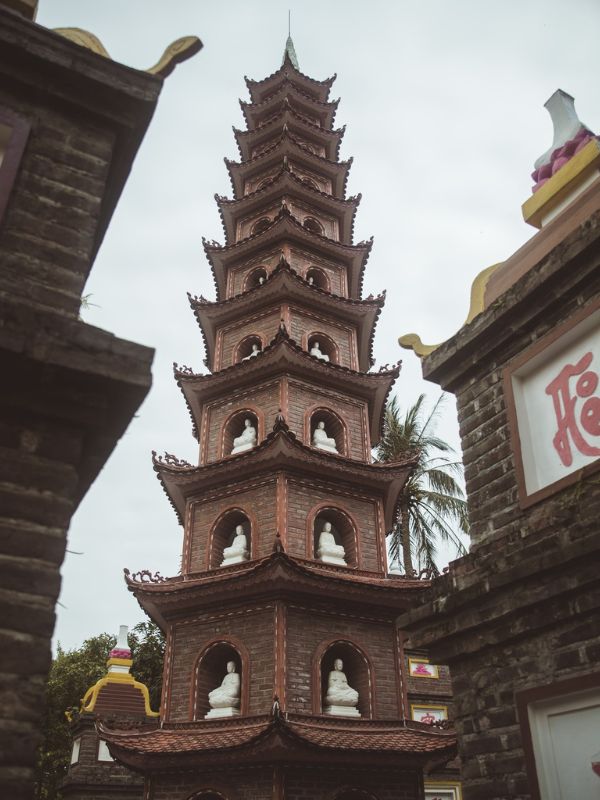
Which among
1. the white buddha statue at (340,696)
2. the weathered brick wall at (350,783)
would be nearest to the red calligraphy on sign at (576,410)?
the weathered brick wall at (350,783)

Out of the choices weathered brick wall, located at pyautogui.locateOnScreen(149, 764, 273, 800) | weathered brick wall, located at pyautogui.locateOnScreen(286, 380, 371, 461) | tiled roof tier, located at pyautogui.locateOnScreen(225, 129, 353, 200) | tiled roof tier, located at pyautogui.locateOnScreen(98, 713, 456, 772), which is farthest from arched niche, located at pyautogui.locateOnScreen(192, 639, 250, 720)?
tiled roof tier, located at pyautogui.locateOnScreen(225, 129, 353, 200)

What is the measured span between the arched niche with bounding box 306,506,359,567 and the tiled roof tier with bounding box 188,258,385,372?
494 centimetres

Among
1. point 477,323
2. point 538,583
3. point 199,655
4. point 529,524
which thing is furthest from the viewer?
point 199,655

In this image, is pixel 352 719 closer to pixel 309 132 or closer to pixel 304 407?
pixel 304 407

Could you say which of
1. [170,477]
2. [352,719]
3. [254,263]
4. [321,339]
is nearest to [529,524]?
[352,719]

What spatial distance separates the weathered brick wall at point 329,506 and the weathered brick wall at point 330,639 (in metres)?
1.18

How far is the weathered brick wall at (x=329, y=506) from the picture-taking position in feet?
44.2

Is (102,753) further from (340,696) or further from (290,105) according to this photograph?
(290,105)

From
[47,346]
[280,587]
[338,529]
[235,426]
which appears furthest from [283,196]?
[47,346]

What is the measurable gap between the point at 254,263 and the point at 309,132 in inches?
237

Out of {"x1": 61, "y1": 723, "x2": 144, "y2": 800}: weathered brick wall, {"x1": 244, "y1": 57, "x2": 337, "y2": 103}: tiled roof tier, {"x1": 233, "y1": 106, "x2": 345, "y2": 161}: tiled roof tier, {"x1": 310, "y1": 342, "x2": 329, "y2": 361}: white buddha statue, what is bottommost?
{"x1": 61, "y1": 723, "x2": 144, "y2": 800}: weathered brick wall

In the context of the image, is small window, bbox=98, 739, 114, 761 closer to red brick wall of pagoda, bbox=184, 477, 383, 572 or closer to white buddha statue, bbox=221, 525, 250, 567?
red brick wall of pagoda, bbox=184, 477, 383, 572

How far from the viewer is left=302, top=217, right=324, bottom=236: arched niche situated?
19.6m

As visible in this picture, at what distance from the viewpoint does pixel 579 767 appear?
4090 mm
